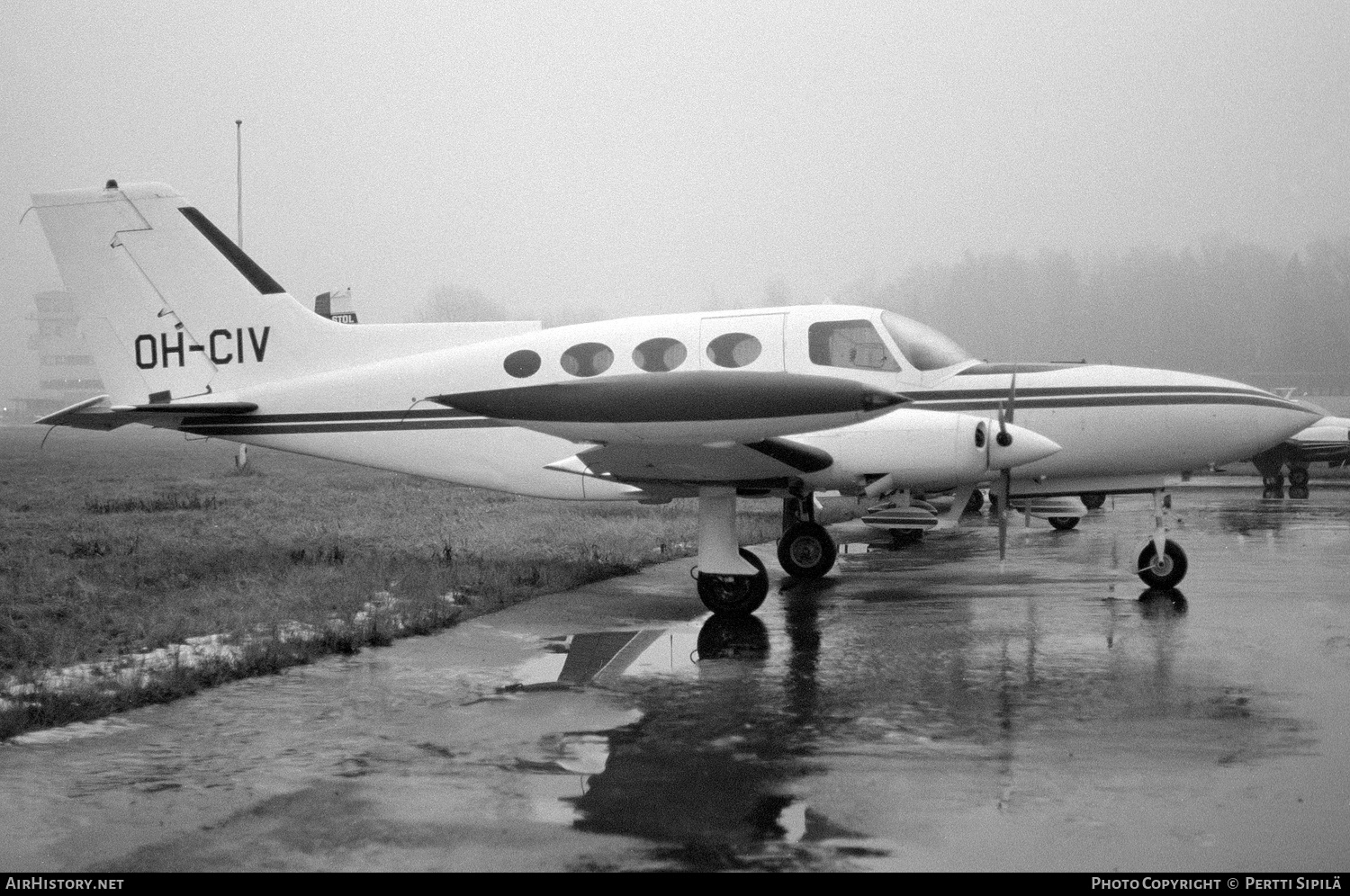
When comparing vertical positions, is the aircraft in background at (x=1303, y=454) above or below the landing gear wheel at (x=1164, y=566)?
above

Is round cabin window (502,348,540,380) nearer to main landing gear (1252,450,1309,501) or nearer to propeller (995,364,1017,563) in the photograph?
propeller (995,364,1017,563)

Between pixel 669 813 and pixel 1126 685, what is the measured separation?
11.4ft

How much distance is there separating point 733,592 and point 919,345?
3.58m

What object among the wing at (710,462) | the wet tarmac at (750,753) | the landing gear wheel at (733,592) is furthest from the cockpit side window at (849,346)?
the wet tarmac at (750,753)

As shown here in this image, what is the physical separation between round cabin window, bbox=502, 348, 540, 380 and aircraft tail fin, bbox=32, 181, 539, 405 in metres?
1.70

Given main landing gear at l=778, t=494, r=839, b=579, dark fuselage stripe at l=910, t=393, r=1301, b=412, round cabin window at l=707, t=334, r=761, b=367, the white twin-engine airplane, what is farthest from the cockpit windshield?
main landing gear at l=778, t=494, r=839, b=579

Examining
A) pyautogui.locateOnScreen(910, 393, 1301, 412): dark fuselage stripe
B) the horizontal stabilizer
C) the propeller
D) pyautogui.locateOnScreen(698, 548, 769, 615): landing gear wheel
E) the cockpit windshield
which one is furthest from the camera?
the horizontal stabilizer

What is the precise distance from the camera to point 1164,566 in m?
10.9

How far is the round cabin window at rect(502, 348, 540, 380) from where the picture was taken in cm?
1177

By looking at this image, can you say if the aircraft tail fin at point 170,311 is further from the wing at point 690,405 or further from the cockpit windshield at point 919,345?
the wing at point 690,405

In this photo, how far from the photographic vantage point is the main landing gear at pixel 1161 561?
10.9 metres

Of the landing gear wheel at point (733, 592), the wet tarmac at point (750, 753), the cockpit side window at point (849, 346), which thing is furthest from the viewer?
the cockpit side window at point (849, 346)

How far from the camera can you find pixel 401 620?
931cm

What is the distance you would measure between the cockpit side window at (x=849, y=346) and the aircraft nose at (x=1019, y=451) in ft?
5.64
